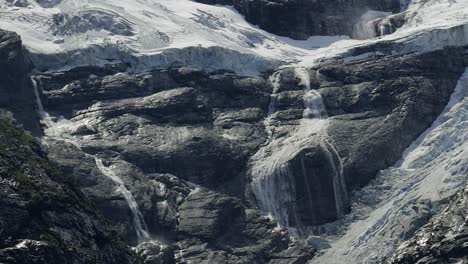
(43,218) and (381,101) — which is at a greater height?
(381,101)

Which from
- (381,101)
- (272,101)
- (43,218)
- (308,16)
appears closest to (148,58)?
(272,101)

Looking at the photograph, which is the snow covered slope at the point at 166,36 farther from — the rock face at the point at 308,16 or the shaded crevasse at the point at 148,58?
the rock face at the point at 308,16

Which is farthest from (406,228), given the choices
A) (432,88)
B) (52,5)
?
(52,5)

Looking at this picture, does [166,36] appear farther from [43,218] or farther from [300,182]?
[43,218]

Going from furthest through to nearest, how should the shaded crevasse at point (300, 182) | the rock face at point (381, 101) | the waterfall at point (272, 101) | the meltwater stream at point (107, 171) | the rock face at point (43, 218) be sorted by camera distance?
the waterfall at point (272, 101), the rock face at point (381, 101), the shaded crevasse at point (300, 182), the meltwater stream at point (107, 171), the rock face at point (43, 218)

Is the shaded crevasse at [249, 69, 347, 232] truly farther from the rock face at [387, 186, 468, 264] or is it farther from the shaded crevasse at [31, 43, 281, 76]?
the rock face at [387, 186, 468, 264]

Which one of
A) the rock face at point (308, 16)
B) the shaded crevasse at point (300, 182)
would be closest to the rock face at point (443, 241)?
the shaded crevasse at point (300, 182)
